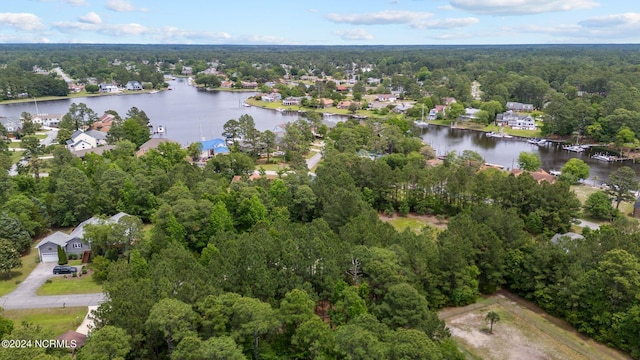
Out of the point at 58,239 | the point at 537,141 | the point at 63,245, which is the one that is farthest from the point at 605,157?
the point at 58,239

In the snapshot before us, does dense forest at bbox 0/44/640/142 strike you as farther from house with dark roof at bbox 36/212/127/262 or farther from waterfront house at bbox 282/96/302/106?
house with dark roof at bbox 36/212/127/262

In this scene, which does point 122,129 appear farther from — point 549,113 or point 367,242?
point 549,113

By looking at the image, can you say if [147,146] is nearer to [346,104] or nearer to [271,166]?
[271,166]

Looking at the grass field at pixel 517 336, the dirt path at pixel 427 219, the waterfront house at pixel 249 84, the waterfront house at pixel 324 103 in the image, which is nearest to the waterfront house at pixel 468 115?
the waterfront house at pixel 324 103

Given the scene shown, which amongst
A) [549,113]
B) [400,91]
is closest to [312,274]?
[549,113]

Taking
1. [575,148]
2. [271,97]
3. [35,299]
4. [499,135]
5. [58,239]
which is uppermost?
[271,97]

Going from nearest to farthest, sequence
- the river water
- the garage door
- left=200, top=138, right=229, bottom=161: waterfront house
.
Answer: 1. the garage door
2. left=200, top=138, right=229, bottom=161: waterfront house
3. the river water

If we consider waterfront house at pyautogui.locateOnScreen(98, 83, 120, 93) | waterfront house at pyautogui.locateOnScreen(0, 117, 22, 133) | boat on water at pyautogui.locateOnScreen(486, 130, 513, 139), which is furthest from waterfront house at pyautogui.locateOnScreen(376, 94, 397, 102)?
waterfront house at pyautogui.locateOnScreen(98, 83, 120, 93)
